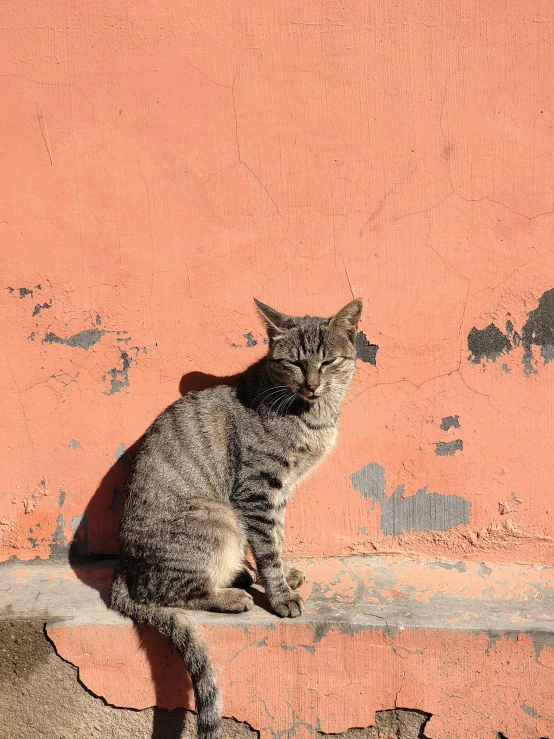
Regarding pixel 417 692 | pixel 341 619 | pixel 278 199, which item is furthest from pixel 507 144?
pixel 417 692

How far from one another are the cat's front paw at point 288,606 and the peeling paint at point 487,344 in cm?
144

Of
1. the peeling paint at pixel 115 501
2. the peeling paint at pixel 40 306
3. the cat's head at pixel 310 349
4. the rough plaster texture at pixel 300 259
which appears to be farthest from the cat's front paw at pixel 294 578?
the peeling paint at pixel 40 306

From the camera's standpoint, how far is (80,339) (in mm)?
3592

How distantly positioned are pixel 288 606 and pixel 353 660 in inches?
14.4

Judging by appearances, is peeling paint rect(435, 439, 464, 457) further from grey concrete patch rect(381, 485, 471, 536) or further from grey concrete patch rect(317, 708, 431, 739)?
grey concrete patch rect(317, 708, 431, 739)

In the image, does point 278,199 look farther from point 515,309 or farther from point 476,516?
point 476,516

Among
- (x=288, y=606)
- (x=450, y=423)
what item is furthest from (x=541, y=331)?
(x=288, y=606)

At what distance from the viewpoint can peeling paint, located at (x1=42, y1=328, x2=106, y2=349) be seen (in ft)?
11.8

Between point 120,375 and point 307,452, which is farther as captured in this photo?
point 120,375

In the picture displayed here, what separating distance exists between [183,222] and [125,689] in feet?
7.36

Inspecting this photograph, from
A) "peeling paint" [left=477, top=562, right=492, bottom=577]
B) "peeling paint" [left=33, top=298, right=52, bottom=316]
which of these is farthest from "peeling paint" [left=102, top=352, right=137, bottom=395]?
"peeling paint" [left=477, top=562, right=492, bottom=577]

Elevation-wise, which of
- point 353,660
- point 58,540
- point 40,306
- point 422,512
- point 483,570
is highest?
point 40,306

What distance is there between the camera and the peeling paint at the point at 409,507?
3.55 m

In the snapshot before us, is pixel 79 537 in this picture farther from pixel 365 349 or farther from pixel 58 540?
pixel 365 349
